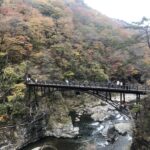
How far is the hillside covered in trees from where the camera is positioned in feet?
140

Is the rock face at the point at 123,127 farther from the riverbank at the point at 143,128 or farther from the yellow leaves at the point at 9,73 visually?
the yellow leaves at the point at 9,73

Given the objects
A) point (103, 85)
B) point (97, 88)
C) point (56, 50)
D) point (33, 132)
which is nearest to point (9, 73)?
point (33, 132)

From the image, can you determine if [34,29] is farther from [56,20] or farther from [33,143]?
[33,143]

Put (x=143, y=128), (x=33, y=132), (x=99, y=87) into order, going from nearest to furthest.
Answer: (x=143, y=128) < (x=99, y=87) < (x=33, y=132)

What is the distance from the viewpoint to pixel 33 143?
35812mm

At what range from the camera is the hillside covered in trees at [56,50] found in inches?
1679

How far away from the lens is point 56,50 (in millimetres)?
53656

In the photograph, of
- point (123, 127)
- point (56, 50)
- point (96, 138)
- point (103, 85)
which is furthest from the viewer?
point (56, 50)

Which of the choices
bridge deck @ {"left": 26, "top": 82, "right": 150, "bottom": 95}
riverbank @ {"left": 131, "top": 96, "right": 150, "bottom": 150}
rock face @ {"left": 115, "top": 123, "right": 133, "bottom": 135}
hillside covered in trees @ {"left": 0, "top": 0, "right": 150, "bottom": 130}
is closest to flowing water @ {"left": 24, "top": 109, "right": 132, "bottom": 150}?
rock face @ {"left": 115, "top": 123, "right": 133, "bottom": 135}

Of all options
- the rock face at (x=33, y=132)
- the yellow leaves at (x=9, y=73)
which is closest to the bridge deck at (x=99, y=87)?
the yellow leaves at (x=9, y=73)

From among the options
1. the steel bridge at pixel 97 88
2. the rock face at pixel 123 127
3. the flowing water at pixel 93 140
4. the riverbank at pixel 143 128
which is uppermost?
the steel bridge at pixel 97 88

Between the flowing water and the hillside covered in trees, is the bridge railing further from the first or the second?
the flowing water

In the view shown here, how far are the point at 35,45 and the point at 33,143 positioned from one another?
20.0m

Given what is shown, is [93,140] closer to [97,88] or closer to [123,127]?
[123,127]
